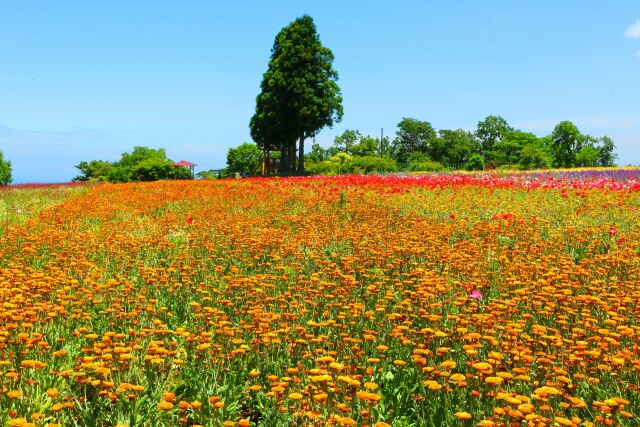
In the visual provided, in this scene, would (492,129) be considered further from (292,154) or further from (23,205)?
(23,205)

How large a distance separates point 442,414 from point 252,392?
1315 mm

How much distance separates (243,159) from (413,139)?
4742 centimetres

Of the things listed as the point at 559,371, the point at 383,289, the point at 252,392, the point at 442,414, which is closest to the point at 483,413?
the point at 442,414

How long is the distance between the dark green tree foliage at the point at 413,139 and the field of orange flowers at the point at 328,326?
269ft

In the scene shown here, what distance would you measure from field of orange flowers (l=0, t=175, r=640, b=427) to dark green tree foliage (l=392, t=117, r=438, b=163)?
8201 cm

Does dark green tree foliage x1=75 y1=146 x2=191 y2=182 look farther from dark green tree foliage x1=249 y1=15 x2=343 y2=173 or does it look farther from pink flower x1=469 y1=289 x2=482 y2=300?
pink flower x1=469 y1=289 x2=482 y2=300

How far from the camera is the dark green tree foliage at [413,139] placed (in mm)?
90625

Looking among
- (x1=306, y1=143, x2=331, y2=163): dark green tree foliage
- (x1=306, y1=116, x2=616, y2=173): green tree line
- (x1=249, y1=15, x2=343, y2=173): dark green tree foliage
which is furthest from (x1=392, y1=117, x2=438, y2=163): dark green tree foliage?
(x1=249, y1=15, x2=343, y2=173): dark green tree foliage

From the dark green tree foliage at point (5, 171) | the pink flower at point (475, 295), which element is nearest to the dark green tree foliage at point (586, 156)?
the dark green tree foliage at point (5, 171)

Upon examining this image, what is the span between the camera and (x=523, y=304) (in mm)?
4895

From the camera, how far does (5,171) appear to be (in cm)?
6266

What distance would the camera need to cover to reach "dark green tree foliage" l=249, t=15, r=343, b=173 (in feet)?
126

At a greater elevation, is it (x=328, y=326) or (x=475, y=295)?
(x=475, y=295)

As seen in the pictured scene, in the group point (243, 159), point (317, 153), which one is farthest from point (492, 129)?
point (243, 159)
